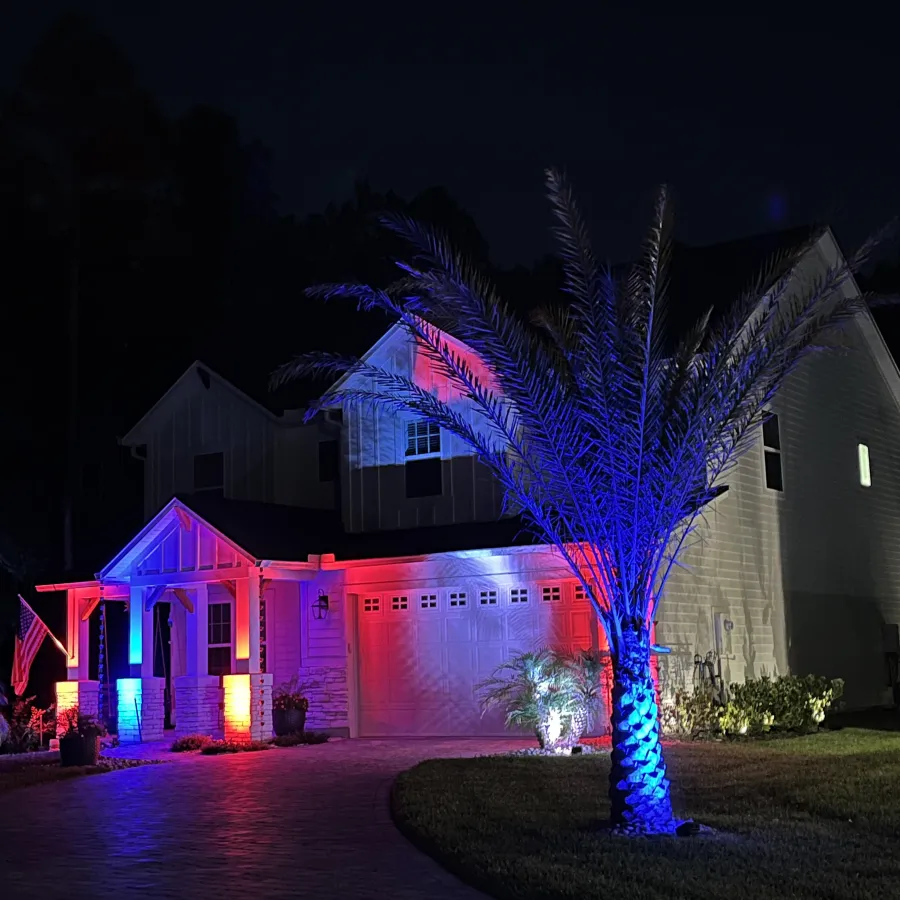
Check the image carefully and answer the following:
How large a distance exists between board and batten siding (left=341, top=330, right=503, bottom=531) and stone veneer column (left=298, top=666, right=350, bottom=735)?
2655 millimetres

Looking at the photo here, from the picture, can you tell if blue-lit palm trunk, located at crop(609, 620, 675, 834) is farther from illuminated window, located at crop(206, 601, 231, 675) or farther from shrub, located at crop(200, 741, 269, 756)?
illuminated window, located at crop(206, 601, 231, 675)

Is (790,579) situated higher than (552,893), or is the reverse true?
(790,579)

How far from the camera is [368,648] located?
22.0 m

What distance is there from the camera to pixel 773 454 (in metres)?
23.5

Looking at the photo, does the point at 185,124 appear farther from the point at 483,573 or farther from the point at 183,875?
the point at 183,875

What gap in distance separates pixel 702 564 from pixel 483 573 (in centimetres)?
349

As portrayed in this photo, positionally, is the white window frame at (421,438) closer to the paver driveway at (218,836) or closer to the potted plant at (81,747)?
the paver driveway at (218,836)

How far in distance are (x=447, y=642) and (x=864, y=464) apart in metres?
11.1

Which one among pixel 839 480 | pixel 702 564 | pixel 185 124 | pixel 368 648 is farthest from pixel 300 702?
pixel 185 124

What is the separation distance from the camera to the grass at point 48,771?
619 inches

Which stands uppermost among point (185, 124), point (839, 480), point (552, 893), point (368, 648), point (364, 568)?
point (185, 124)

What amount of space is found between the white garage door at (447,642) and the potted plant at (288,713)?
1.24 metres

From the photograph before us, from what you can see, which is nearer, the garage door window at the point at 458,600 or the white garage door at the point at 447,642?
the white garage door at the point at 447,642

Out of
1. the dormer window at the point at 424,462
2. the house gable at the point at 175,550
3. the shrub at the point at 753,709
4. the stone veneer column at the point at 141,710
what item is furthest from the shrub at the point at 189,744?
the shrub at the point at 753,709
